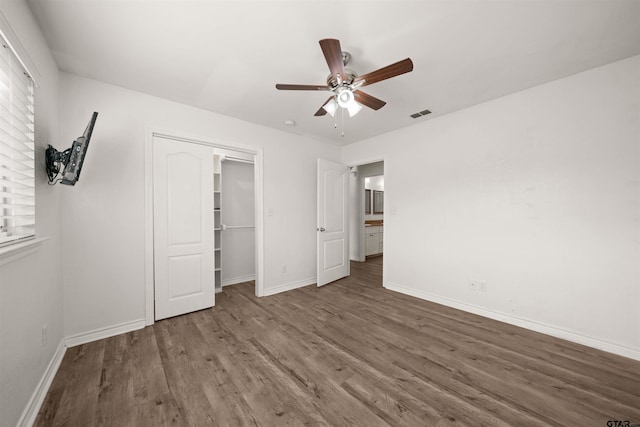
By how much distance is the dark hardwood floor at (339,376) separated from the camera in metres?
1.43

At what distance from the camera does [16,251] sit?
1250 millimetres

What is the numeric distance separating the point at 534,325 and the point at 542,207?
125 centimetres

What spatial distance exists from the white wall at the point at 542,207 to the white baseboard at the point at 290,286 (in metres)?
1.66

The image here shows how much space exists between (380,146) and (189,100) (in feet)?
9.32

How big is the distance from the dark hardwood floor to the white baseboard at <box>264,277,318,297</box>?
83cm

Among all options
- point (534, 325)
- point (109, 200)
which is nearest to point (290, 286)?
point (109, 200)

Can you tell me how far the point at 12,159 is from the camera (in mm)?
1280

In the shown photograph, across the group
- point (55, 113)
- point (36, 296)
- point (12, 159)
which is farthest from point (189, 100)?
point (36, 296)

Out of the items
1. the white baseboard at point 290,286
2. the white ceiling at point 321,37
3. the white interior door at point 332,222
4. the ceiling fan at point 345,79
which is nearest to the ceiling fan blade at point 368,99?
the ceiling fan at point 345,79

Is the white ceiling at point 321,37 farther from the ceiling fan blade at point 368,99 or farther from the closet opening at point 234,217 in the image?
the closet opening at point 234,217

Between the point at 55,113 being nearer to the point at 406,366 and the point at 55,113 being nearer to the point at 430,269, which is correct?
the point at 406,366

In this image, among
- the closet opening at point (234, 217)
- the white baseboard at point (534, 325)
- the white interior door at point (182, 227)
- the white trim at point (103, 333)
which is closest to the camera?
the white baseboard at point (534, 325)

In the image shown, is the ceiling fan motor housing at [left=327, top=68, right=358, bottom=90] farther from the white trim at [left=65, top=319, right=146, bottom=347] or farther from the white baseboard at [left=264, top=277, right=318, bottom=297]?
the white trim at [left=65, top=319, right=146, bottom=347]

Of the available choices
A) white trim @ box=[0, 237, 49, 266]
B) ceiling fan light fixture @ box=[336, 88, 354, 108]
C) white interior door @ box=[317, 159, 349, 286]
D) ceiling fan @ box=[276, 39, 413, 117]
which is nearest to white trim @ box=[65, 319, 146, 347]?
white trim @ box=[0, 237, 49, 266]
